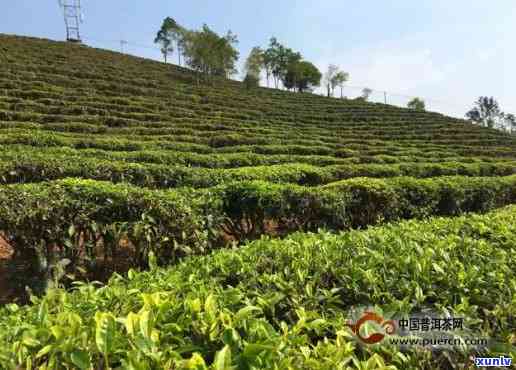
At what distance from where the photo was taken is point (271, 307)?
166 centimetres

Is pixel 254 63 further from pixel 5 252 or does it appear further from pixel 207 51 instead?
pixel 5 252

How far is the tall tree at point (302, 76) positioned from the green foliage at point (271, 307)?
60.9 meters

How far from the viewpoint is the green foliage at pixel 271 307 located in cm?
119

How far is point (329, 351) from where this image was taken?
1346 millimetres

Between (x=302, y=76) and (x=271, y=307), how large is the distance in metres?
62.7

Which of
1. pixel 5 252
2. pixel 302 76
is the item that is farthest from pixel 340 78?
pixel 5 252

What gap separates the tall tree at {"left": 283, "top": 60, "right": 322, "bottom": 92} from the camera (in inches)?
2363

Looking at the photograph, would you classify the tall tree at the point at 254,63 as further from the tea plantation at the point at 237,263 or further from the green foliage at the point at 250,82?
the tea plantation at the point at 237,263

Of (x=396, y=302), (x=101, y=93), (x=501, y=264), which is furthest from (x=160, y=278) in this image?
(x=101, y=93)

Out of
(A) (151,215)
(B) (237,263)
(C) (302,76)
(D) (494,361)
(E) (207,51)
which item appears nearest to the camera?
(D) (494,361)

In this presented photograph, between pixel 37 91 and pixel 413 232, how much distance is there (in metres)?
24.8

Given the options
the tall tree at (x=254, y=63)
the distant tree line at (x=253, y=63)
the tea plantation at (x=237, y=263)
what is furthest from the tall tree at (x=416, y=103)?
the tea plantation at (x=237, y=263)

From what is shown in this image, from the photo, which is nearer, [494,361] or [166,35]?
[494,361]

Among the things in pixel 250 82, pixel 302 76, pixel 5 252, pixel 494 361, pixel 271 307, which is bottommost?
pixel 5 252
